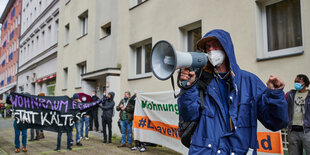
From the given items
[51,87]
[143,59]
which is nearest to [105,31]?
[143,59]

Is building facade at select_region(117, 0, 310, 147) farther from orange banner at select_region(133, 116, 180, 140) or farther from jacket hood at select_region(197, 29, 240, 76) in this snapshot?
jacket hood at select_region(197, 29, 240, 76)

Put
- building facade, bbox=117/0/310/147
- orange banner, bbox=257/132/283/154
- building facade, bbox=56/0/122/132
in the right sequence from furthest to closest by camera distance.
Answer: building facade, bbox=56/0/122/132 → building facade, bbox=117/0/310/147 → orange banner, bbox=257/132/283/154

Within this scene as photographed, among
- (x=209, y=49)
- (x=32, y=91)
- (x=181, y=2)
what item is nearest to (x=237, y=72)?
(x=209, y=49)

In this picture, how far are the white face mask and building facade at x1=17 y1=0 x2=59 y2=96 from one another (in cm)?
2072

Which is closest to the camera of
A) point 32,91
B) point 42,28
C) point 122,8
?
point 122,8

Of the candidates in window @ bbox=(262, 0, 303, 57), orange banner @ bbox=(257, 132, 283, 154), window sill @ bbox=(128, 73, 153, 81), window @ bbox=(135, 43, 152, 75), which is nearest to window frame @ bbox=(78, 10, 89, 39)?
window @ bbox=(135, 43, 152, 75)

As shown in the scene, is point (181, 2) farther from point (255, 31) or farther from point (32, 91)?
point (32, 91)

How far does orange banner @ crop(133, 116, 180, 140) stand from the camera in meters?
6.71

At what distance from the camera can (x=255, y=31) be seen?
642 cm

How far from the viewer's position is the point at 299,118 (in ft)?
15.3

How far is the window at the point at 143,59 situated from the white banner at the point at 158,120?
110 inches

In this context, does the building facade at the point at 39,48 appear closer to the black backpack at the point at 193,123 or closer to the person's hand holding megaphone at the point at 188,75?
the black backpack at the point at 193,123

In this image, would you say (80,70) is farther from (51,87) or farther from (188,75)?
(188,75)

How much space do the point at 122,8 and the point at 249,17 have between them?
699 cm
